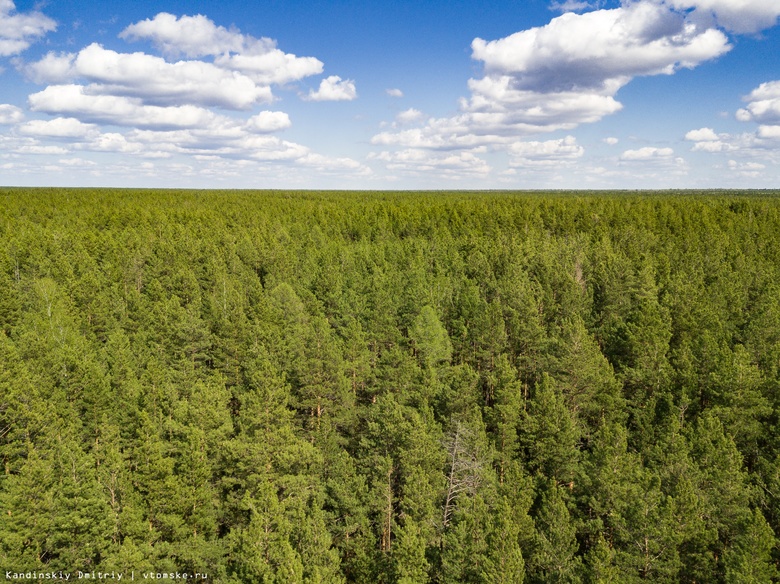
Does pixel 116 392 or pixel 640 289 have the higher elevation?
pixel 640 289

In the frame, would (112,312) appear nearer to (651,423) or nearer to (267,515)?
(267,515)

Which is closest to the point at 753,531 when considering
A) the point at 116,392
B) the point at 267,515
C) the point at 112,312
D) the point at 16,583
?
the point at 267,515

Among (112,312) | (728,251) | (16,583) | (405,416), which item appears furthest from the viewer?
(728,251)

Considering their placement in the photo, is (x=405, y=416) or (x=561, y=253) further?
(x=561, y=253)

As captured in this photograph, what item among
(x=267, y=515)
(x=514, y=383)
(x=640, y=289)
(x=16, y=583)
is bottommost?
(x=16, y=583)

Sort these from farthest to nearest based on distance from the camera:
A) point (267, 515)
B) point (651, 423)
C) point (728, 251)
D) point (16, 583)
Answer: point (728, 251), point (651, 423), point (267, 515), point (16, 583)

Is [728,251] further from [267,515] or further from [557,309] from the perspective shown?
[267,515]
